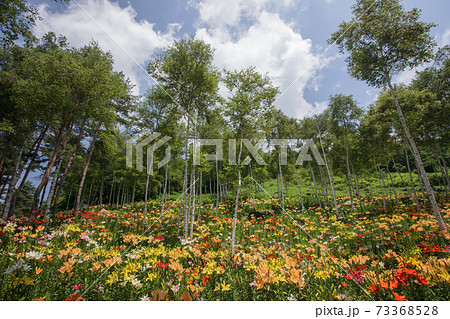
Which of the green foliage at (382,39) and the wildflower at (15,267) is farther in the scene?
the green foliage at (382,39)

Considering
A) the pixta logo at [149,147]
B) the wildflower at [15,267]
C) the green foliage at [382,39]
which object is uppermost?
the green foliage at [382,39]

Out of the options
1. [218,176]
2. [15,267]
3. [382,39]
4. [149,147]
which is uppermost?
[382,39]

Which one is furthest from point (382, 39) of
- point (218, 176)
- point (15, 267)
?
point (15, 267)

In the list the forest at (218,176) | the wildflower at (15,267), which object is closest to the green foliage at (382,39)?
the forest at (218,176)

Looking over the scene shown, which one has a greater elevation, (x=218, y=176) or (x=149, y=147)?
(x=149, y=147)

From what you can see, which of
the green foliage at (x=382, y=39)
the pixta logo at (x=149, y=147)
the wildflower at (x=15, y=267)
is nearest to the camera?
the wildflower at (x=15, y=267)

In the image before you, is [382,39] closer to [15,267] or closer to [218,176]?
[218,176]

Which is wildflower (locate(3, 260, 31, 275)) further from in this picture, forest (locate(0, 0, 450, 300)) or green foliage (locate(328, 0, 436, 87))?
green foliage (locate(328, 0, 436, 87))

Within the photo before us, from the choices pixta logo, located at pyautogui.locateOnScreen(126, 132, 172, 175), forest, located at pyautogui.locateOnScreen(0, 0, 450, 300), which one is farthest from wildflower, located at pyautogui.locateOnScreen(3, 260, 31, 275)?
pixta logo, located at pyautogui.locateOnScreen(126, 132, 172, 175)

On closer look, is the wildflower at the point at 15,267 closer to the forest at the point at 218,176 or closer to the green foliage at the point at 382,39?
the forest at the point at 218,176

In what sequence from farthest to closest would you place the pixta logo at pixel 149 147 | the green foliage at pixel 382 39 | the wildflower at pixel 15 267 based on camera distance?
the pixta logo at pixel 149 147 < the green foliage at pixel 382 39 < the wildflower at pixel 15 267
